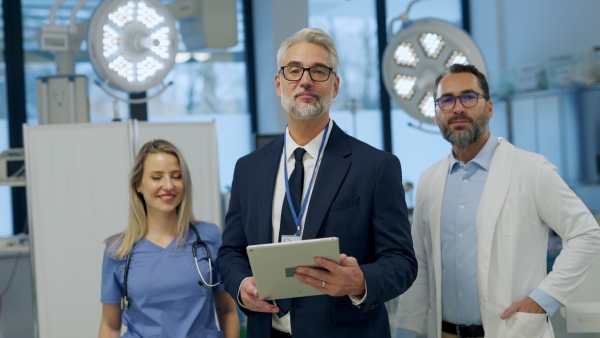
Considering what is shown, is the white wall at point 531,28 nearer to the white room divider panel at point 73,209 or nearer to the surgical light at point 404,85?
the surgical light at point 404,85

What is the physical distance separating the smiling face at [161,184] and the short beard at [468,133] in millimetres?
925

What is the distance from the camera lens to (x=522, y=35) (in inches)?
251

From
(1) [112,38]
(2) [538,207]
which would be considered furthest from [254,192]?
(1) [112,38]

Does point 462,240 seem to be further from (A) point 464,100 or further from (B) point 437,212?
(A) point 464,100

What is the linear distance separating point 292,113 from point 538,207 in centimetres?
89

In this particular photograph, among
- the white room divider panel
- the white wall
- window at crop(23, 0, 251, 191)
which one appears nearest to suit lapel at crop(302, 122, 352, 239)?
the white room divider panel

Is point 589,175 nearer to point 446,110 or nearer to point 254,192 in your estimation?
point 446,110

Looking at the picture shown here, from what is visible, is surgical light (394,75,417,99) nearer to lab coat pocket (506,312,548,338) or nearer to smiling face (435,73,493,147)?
smiling face (435,73,493,147)

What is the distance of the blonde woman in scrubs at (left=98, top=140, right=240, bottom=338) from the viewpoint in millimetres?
2092

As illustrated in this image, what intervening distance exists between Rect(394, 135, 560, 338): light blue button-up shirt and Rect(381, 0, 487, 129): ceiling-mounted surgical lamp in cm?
116

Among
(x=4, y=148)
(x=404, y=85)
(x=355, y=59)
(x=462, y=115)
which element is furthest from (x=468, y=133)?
(x=355, y=59)

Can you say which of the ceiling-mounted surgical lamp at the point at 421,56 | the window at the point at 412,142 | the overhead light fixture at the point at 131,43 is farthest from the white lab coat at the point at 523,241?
the window at the point at 412,142

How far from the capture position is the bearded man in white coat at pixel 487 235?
79.1 inches

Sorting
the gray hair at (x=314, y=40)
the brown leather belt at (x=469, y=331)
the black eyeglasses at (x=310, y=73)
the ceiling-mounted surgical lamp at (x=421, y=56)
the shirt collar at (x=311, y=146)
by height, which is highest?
the ceiling-mounted surgical lamp at (x=421, y=56)
